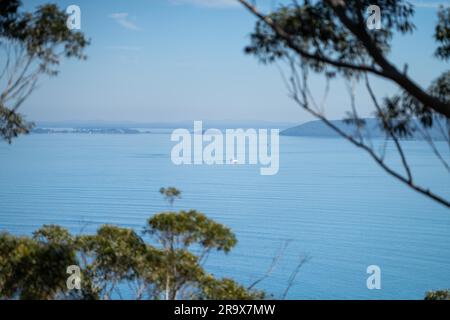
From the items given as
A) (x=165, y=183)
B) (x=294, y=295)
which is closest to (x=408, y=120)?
(x=294, y=295)

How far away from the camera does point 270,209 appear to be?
18.1 m

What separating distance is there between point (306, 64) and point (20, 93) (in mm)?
2358

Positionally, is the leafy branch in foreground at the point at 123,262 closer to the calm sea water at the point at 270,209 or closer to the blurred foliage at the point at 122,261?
the blurred foliage at the point at 122,261

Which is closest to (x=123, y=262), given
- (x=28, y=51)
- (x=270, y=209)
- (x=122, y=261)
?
(x=122, y=261)

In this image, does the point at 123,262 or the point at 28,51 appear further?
the point at 123,262

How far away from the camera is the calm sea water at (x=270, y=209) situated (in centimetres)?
1327

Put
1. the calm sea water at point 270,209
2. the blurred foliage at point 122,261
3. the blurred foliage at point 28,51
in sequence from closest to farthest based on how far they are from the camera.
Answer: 1. the blurred foliage at point 28,51
2. the blurred foliage at point 122,261
3. the calm sea water at point 270,209

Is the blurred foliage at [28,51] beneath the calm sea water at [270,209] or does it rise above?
above

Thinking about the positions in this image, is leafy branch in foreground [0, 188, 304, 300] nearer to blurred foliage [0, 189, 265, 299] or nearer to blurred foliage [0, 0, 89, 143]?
blurred foliage [0, 189, 265, 299]

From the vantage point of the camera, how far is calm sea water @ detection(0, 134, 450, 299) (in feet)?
43.5

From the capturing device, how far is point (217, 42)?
32.6 feet

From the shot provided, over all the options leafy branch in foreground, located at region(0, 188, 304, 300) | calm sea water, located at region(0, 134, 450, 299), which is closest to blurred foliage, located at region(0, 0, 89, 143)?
leafy branch in foreground, located at region(0, 188, 304, 300)

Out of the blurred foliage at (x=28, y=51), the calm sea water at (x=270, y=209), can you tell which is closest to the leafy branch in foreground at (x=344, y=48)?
the blurred foliage at (x=28, y=51)

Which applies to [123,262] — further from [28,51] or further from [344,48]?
[344,48]
